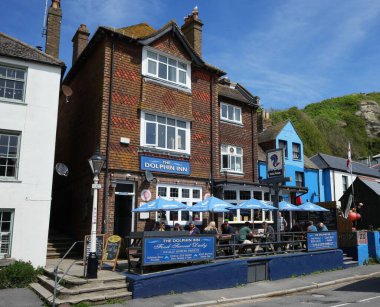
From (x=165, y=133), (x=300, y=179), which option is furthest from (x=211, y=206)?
(x=300, y=179)

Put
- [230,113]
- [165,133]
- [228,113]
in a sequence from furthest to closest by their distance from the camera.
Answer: [230,113] → [228,113] → [165,133]

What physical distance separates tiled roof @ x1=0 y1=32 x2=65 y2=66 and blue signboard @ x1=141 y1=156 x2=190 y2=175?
5440 millimetres

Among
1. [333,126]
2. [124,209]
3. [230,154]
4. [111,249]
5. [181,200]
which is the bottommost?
[111,249]

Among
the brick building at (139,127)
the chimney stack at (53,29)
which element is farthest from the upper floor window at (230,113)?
the chimney stack at (53,29)

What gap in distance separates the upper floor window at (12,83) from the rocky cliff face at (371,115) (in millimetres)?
73951

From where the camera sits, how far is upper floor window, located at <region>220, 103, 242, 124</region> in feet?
75.0

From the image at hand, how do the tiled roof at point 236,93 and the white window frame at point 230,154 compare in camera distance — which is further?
the tiled roof at point 236,93

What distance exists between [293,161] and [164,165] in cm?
1550

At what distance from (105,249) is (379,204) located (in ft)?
57.7

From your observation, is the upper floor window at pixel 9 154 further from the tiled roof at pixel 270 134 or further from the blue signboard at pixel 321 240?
the tiled roof at pixel 270 134

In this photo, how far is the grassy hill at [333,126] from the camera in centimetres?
5395

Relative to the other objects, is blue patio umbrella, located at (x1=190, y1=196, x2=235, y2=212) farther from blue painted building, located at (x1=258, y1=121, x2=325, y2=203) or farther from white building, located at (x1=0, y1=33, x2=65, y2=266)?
blue painted building, located at (x1=258, y1=121, x2=325, y2=203)

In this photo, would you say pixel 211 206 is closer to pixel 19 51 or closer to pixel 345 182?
pixel 19 51

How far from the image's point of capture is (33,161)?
13953mm
